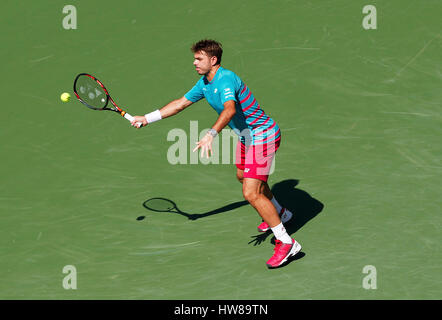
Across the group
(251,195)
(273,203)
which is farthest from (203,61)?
(273,203)

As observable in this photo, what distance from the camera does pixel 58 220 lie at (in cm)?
1167

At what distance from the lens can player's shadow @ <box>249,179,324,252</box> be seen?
11.0 metres

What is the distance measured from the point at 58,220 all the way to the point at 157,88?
3.66 metres

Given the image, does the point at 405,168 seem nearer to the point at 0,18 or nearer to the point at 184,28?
the point at 184,28

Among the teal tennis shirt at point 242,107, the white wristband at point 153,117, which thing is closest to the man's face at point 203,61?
the teal tennis shirt at point 242,107

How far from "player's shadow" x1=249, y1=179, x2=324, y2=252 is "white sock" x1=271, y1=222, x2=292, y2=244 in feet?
1.86

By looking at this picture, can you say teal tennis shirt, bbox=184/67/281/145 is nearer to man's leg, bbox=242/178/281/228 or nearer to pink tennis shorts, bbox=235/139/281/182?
pink tennis shorts, bbox=235/139/281/182

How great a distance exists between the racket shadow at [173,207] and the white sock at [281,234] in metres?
1.50

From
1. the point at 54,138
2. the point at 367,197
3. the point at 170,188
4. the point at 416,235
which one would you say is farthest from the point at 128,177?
the point at 416,235

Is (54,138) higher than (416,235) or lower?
higher

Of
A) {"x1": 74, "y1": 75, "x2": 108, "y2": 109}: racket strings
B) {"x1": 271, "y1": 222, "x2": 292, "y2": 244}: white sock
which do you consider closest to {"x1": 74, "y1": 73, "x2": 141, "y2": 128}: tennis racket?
{"x1": 74, "y1": 75, "x2": 108, "y2": 109}: racket strings

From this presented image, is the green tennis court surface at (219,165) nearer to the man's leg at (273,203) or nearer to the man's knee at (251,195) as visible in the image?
the man's leg at (273,203)

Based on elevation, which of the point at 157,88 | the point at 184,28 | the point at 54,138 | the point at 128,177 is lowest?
the point at 128,177

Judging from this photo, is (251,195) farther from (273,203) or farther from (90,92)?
(90,92)
